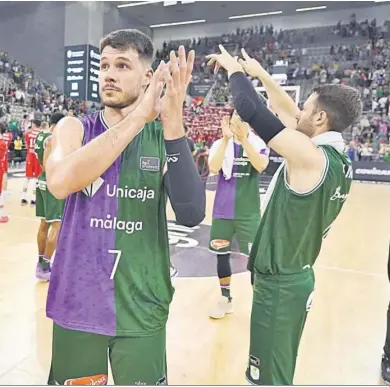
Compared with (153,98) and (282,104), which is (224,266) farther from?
(153,98)

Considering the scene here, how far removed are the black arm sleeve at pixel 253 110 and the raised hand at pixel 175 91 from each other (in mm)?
536

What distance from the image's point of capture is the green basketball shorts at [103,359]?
4.33ft

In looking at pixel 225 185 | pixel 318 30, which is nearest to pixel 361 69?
pixel 318 30

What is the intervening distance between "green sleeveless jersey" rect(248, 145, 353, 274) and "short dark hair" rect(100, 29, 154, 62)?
828mm

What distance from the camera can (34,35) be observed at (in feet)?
69.1

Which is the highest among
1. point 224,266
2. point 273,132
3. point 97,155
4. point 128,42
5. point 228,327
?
point 128,42

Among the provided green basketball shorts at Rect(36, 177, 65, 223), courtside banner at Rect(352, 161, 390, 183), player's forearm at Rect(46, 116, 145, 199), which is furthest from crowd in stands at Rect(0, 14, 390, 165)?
player's forearm at Rect(46, 116, 145, 199)

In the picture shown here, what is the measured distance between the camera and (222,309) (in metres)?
3.48

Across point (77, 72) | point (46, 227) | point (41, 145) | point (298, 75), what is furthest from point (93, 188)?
point (298, 75)

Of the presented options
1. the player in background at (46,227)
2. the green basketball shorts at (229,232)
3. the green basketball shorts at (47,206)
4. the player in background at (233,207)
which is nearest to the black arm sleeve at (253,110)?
the player in background at (233,207)

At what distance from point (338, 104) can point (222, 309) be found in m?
2.17

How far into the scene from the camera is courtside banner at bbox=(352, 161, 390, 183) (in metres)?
15.7

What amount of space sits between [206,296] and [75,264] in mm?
2688

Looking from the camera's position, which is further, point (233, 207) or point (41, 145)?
point (41, 145)
